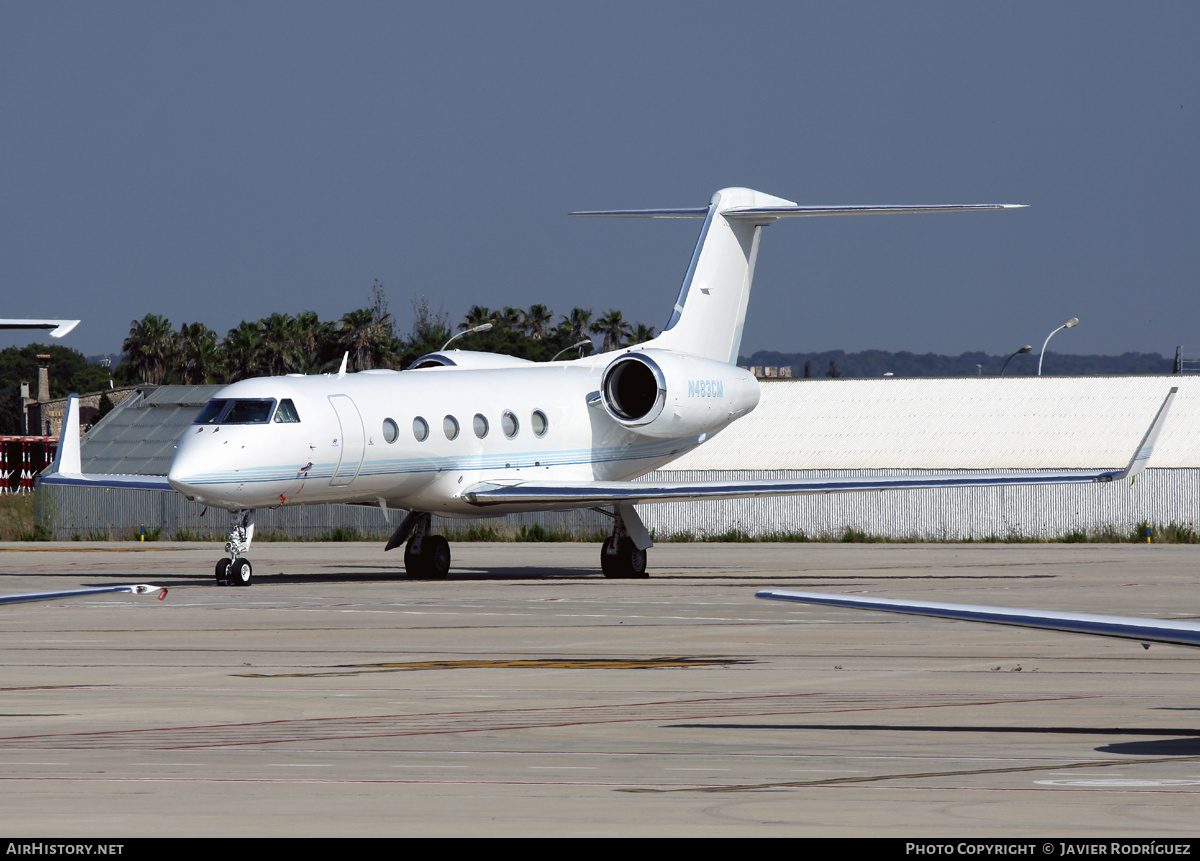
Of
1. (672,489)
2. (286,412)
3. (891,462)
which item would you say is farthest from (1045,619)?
(891,462)

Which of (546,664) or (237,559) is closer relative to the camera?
(546,664)

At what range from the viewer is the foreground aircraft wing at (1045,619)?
8.55m

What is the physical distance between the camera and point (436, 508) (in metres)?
28.0

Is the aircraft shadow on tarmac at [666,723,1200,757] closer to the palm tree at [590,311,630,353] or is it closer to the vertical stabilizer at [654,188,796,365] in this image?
Answer: the vertical stabilizer at [654,188,796,365]

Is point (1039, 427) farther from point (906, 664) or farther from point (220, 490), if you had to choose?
point (906, 664)

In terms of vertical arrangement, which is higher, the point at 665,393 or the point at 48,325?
the point at 48,325

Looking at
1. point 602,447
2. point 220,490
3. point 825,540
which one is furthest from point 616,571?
point 825,540

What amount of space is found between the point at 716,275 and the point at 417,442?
892 centimetres

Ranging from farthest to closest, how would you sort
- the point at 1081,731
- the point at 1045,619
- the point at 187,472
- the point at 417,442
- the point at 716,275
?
the point at 716,275 < the point at 417,442 < the point at 187,472 < the point at 1081,731 < the point at 1045,619

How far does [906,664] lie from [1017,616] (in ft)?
18.4

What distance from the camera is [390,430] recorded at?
26094mm

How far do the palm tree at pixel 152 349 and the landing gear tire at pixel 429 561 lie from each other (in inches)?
3551

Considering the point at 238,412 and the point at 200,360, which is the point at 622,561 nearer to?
the point at 238,412

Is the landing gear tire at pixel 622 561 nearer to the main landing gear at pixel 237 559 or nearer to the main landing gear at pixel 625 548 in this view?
the main landing gear at pixel 625 548
